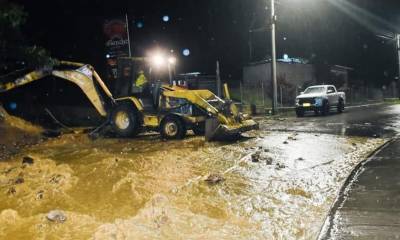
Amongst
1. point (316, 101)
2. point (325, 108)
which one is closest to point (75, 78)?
point (316, 101)

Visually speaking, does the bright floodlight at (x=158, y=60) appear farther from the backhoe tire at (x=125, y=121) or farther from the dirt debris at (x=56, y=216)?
the dirt debris at (x=56, y=216)

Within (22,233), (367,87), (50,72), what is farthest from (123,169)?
(367,87)

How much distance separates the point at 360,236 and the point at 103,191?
172 inches

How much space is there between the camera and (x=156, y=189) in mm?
7965

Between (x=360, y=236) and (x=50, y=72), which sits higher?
(x=50, y=72)

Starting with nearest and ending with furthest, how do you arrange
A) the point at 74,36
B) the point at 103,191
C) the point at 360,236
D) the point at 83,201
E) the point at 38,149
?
the point at 360,236, the point at 83,201, the point at 103,191, the point at 38,149, the point at 74,36

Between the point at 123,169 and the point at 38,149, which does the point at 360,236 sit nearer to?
the point at 123,169

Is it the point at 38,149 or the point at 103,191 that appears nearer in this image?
the point at 103,191

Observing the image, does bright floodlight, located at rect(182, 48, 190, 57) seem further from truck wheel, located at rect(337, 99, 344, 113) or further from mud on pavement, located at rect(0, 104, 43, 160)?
mud on pavement, located at rect(0, 104, 43, 160)

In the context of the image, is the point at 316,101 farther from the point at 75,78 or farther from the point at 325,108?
the point at 75,78

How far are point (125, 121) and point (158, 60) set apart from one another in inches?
99.2

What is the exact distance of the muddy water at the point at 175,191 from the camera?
6.16 meters

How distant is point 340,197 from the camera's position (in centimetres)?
757

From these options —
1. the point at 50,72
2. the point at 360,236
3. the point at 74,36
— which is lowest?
the point at 360,236
